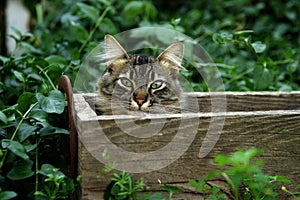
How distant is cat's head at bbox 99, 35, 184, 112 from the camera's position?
7.32ft

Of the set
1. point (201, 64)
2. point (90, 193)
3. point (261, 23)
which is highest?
point (261, 23)

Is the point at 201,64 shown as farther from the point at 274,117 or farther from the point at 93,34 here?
the point at 274,117

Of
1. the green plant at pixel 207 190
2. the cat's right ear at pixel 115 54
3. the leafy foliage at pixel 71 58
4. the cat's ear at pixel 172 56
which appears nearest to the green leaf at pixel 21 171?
A: the leafy foliage at pixel 71 58

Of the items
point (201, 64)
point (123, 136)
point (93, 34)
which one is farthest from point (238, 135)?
point (93, 34)

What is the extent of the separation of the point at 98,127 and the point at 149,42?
6.42ft

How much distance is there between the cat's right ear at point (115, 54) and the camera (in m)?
2.36

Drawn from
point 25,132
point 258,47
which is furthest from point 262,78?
point 25,132

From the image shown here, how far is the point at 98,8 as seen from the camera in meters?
3.72

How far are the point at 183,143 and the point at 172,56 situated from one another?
62 centimetres

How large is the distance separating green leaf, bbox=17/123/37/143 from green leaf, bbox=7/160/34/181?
92 mm

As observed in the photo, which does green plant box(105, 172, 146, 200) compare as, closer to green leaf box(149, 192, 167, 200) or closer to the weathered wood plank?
green leaf box(149, 192, 167, 200)

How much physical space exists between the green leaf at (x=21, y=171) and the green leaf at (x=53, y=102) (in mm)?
220

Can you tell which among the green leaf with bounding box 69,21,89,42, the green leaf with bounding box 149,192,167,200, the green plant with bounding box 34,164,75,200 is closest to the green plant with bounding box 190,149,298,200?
the green leaf with bounding box 149,192,167,200

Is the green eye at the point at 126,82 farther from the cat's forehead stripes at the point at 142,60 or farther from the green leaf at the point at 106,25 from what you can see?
the green leaf at the point at 106,25
